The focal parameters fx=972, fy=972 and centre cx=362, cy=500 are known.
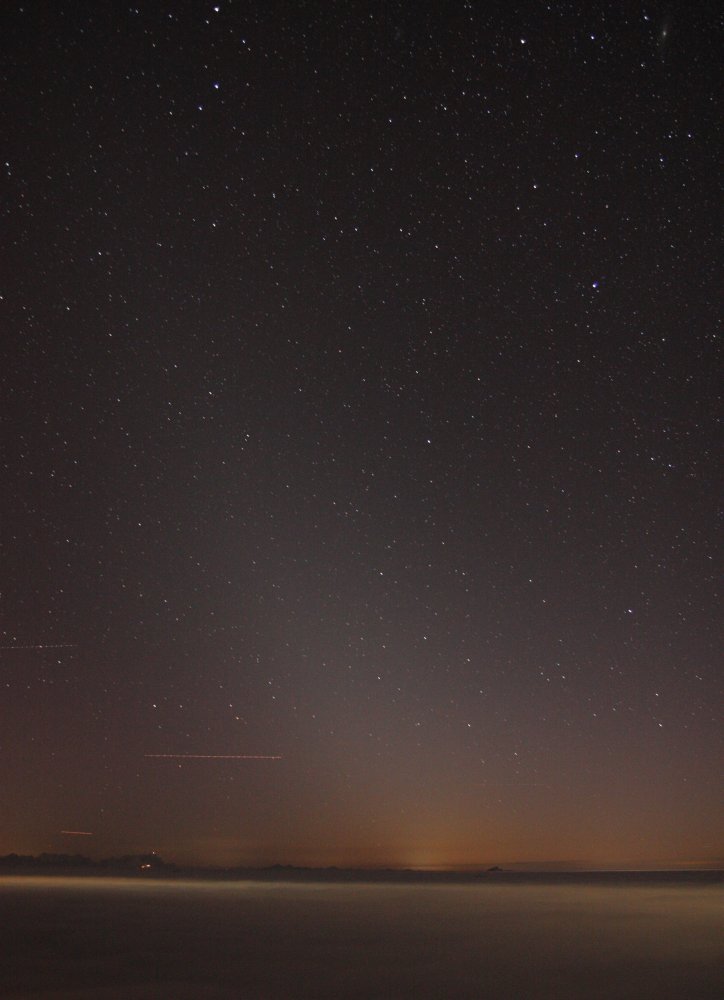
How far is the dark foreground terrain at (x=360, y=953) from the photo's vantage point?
11.2 m

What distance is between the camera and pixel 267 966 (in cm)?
1336

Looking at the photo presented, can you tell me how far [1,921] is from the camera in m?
21.0

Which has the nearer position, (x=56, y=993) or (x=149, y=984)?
(x=56, y=993)

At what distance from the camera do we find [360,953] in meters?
14.9

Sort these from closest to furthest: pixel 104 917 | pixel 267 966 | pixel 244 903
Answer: pixel 267 966, pixel 104 917, pixel 244 903

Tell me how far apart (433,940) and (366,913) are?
813 centimetres

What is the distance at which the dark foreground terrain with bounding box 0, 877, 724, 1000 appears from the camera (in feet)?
36.9

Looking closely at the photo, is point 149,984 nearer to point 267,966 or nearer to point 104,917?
point 267,966

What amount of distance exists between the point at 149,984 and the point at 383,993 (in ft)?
9.31

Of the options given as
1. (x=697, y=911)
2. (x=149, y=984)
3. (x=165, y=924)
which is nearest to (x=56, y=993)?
(x=149, y=984)

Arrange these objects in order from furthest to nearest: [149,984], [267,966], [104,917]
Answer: [104,917]
[267,966]
[149,984]

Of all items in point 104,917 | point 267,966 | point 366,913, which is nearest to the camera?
point 267,966

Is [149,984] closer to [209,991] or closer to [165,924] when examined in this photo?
[209,991]

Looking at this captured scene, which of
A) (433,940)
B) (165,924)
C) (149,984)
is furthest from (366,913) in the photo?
(149,984)
